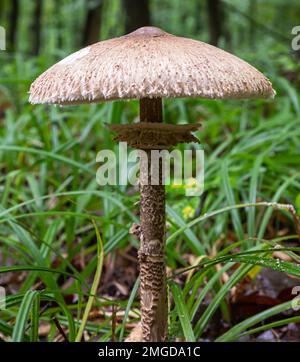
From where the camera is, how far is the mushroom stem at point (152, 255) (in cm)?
154

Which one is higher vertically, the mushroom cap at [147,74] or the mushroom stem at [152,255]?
the mushroom cap at [147,74]

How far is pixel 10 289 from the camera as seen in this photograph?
2.41 meters

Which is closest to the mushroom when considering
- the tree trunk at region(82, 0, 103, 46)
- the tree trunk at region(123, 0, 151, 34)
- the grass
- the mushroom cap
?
the mushroom cap

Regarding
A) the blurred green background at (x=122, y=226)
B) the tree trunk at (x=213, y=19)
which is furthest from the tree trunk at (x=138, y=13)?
the tree trunk at (x=213, y=19)

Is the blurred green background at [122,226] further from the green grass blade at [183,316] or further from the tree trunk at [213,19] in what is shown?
the tree trunk at [213,19]

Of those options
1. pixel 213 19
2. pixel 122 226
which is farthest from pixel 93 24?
pixel 122 226

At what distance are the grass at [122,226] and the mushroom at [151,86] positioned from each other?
15 cm

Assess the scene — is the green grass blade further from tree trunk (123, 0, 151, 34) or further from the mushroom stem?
tree trunk (123, 0, 151, 34)

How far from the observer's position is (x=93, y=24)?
8461 mm

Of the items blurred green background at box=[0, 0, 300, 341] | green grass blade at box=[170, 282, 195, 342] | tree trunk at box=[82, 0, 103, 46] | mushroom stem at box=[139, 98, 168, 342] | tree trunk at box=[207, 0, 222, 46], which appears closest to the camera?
green grass blade at box=[170, 282, 195, 342]

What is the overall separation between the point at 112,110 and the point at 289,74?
392 cm

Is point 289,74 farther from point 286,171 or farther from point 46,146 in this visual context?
point 46,146

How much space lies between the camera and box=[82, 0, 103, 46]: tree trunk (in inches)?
328

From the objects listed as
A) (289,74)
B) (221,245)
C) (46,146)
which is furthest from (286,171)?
(289,74)
